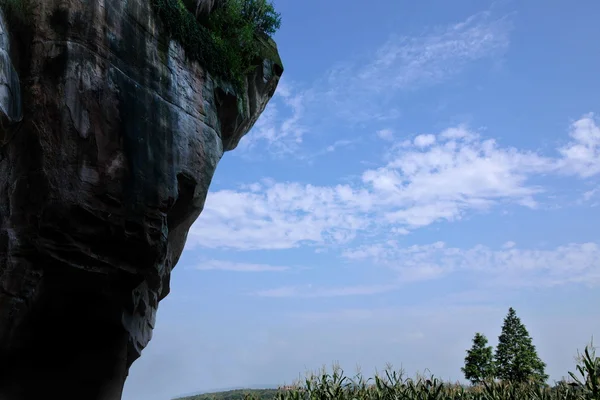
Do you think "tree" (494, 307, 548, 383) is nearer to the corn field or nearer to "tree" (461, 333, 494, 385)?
"tree" (461, 333, 494, 385)

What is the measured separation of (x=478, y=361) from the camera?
33906mm

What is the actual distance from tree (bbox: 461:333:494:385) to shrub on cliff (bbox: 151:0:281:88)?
28162mm

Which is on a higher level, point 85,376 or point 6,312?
point 6,312

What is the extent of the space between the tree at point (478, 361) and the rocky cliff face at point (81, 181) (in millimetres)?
28893

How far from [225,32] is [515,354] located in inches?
1165

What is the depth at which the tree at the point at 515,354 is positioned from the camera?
31859 millimetres

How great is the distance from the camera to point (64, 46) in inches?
372

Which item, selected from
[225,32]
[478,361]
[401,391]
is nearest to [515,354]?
[478,361]

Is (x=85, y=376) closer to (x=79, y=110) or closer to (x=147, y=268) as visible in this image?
(x=147, y=268)

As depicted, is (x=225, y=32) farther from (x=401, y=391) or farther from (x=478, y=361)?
(x=478, y=361)

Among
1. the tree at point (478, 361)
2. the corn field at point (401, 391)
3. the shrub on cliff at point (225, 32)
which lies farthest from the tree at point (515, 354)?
the shrub on cliff at point (225, 32)

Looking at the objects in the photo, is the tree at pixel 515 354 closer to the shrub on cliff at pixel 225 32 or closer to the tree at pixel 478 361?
the tree at pixel 478 361

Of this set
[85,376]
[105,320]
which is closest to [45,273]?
[105,320]

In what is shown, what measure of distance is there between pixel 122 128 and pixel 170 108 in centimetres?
162
